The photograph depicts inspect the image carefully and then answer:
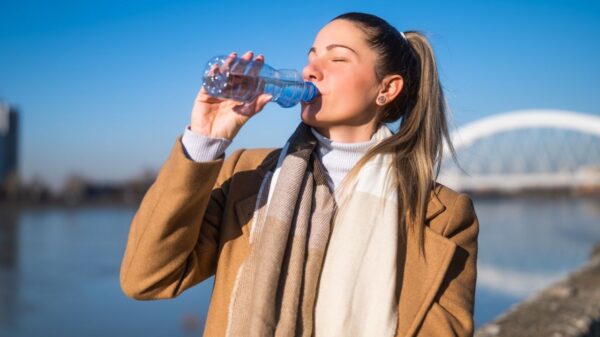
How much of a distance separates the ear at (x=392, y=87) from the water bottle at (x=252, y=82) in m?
0.23

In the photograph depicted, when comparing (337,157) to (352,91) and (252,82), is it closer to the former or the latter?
(352,91)

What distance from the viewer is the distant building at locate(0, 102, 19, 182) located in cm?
7225

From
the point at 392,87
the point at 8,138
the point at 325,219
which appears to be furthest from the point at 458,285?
the point at 8,138

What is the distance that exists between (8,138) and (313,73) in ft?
268

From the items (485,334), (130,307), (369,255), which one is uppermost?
(369,255)

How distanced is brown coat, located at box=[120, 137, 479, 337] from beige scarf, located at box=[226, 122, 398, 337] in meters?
0.05

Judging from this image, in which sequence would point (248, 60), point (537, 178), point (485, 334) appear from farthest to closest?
point (537, 178)
point (485, 334)
point (248, 60)

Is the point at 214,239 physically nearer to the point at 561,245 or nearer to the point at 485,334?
the point at 485,334

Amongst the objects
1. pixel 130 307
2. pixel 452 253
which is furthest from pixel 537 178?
pixel 452 253

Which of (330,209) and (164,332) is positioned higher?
(330,209)

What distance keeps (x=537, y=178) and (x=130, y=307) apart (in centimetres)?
5758

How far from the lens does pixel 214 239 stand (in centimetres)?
150

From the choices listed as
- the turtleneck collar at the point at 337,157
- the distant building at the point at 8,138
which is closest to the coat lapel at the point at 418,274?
the turtleneck collar at the point at 337,157

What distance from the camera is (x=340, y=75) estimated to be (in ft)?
4.89
